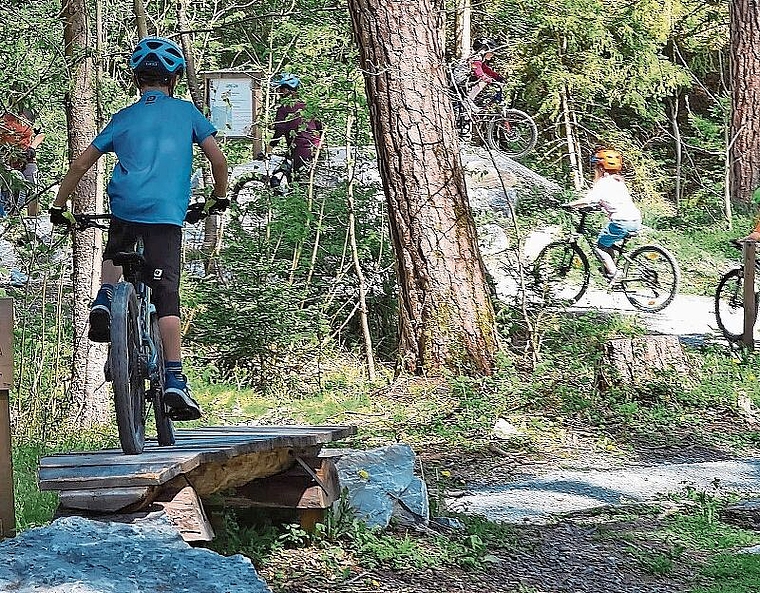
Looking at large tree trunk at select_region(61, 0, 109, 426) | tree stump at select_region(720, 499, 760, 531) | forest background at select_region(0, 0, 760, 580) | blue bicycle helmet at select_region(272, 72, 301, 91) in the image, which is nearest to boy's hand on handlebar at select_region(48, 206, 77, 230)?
forest background at select_region(0, 0, 760, 580)

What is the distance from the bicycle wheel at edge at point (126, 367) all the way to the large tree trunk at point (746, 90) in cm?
1641

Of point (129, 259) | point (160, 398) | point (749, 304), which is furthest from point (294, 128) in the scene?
point (160, 398)

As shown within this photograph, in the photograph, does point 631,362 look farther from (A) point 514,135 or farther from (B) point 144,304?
(A) point 514,135

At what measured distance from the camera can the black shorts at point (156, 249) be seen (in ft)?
17.8

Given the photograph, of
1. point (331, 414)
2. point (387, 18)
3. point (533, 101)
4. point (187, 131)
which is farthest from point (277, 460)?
point (533, 101)

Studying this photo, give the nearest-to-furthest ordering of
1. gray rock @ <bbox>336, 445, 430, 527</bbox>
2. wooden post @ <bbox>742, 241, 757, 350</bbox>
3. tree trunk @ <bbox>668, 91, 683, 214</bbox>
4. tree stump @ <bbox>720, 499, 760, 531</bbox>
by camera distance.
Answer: gray rock @ <bbox>336, 445, 430, 527</bbox> < tree stump @ <bbox>720, 499, 760, 531</bbox> < wooden post @ <bbox>742, 241, 757, 350</bbox> < tree trunk @ <bbox>668, 91, 683, 214</bbox>

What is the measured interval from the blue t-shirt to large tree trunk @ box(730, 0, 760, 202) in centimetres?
Result: 1590

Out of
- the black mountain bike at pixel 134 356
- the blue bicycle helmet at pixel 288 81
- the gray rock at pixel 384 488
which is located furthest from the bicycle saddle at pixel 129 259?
the blue bicycle helmet at pixel 288 81

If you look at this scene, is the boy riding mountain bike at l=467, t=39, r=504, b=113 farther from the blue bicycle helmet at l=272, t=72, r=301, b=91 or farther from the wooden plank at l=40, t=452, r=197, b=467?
the wooden plank at l=40, t=452, r=197, b=467

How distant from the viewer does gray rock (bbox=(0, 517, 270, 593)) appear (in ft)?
11.5

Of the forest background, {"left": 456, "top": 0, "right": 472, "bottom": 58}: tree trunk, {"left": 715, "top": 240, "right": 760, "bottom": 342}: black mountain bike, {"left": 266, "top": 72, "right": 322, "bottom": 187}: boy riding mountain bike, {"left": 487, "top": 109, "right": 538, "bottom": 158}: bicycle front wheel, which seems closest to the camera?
the forest background

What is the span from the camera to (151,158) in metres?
5.41

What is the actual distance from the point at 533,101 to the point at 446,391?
14.5 meters

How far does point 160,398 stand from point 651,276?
31.0 ft
